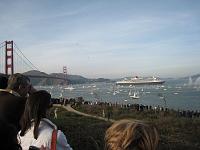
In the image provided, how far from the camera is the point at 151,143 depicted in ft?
7.82

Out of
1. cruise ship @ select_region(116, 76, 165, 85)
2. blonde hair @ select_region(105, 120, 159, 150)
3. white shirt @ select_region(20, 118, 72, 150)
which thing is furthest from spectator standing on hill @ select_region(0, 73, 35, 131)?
cruise ship @ select_region(116, 76, 165, 85)

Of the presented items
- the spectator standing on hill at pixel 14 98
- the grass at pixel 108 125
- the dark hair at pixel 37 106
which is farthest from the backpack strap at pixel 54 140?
the grass at pixel 108 125

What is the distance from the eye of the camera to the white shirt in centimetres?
350

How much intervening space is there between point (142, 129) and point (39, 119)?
54.9 inches

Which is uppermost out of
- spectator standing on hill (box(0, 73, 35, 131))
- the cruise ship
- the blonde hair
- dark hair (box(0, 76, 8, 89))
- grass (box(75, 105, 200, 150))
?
the cruise ship

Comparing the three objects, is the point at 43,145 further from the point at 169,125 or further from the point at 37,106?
the point at 169,125

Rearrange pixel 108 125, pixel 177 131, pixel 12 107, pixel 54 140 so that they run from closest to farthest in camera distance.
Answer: pixel 54 140 → pixel 12 107 → pixel 108 125 → pixel 177 131

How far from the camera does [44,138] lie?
3545mm

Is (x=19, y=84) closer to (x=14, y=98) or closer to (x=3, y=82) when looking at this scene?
(x=14, y=98)

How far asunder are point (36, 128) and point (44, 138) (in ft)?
0.34

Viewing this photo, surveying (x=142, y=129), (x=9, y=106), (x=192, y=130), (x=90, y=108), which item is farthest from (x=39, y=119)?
(x=90, y=108)

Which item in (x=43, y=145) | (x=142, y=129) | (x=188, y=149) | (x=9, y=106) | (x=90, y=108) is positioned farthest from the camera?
(x=90, y=108)

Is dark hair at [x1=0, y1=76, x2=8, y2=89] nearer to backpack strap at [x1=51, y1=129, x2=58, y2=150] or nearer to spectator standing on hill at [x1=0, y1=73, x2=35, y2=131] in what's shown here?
spectator standing on hill at [x1=0, y1=73, x2=35, y2=131]

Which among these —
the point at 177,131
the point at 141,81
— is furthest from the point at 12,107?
the point at 141,81
